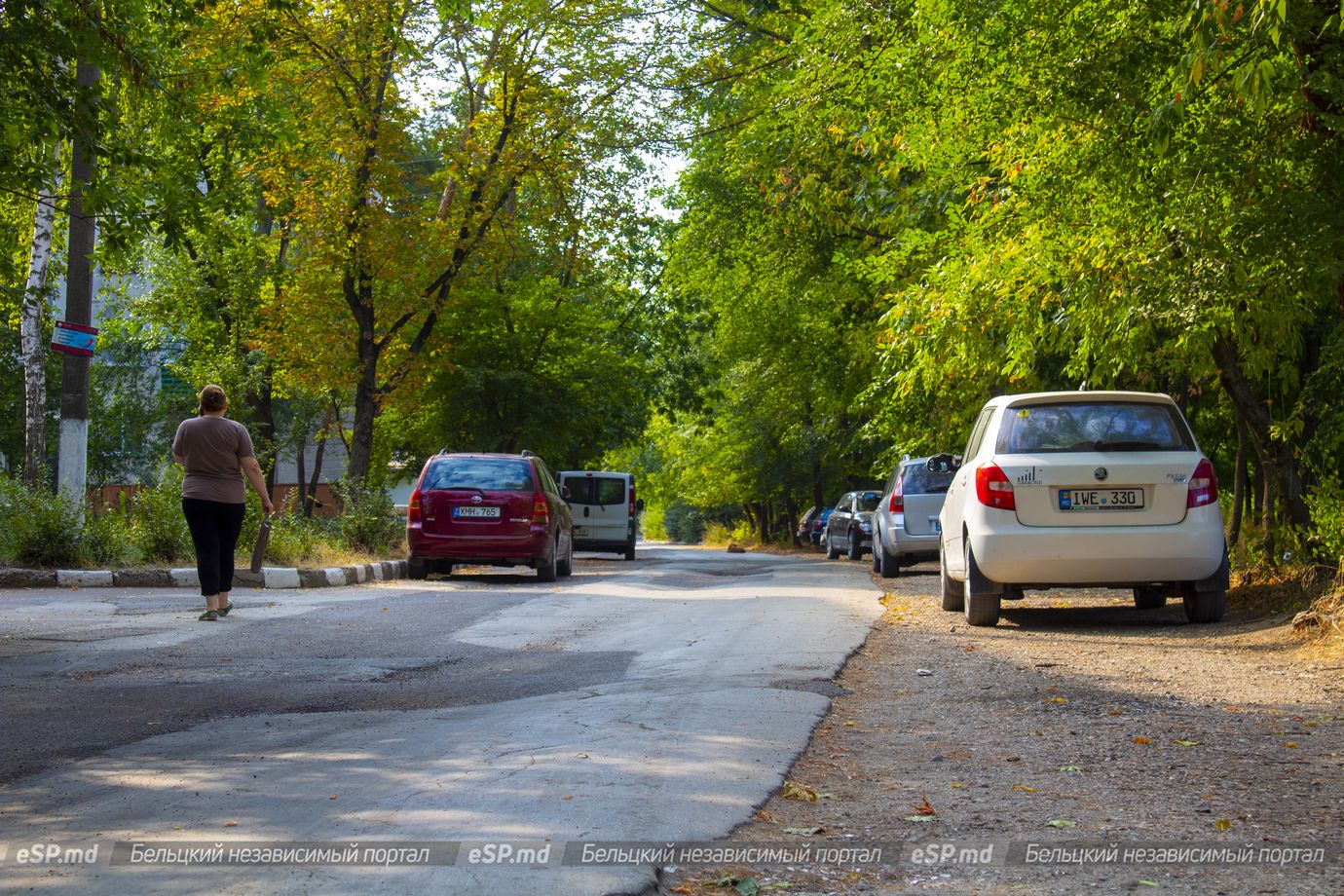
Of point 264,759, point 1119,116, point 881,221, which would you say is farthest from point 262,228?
point 264,759

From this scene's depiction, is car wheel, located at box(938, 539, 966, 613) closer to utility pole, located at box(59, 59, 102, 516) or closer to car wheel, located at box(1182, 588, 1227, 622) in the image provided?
car wheel, located at box(1182, 588, 1227, 622)

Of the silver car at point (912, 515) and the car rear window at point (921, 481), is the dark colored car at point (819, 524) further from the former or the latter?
the car rear window at point (921, 481)

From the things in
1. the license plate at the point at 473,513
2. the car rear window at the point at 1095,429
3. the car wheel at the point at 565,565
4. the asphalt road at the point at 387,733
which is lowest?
the asphalt road at the point at 387,733

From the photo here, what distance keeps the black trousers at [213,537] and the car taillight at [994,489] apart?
19.5 feet

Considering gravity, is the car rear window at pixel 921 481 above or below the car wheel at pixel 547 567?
above

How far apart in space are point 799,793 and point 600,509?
29.9 meters

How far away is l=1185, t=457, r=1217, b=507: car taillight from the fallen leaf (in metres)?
6.43

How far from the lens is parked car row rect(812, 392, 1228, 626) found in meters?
10.4

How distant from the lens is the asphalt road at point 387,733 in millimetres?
4102

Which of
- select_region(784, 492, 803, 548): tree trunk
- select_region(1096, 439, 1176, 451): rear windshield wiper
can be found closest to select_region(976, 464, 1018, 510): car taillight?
select_region(1096, 439, 1176, 451): rear windshield wiper

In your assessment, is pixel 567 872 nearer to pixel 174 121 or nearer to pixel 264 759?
pixel 264 759

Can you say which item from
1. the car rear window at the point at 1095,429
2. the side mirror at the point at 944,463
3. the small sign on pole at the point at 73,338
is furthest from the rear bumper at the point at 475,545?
the car rear window at the point at 1095,429

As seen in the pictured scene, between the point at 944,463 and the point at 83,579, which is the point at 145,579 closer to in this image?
the point at 83,579

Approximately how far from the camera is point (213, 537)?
1130 centimetres
